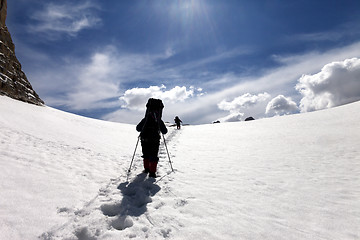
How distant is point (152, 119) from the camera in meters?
6.73

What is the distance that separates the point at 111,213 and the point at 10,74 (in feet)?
127

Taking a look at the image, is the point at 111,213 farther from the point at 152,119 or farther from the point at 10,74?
the point at 10,74

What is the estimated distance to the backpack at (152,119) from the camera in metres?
6.59

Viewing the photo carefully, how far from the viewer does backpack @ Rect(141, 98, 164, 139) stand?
659 cm

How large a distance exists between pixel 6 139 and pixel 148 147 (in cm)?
555

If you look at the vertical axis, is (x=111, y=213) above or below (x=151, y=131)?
below

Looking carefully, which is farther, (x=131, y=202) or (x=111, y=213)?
(x=131, y=202)

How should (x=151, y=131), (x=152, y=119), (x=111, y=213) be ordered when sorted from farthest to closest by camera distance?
(x=152, y=119)
(x=151, y=131)
(x=111, y=213)

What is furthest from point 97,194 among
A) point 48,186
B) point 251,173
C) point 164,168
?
point 251,173

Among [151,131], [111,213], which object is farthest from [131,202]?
[151,131]

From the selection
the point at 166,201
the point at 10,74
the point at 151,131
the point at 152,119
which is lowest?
the point at 166,201

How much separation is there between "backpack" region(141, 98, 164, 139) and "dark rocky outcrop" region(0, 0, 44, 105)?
89.2 ft

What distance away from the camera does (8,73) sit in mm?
29359

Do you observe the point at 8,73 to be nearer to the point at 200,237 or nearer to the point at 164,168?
the point at 164,168
